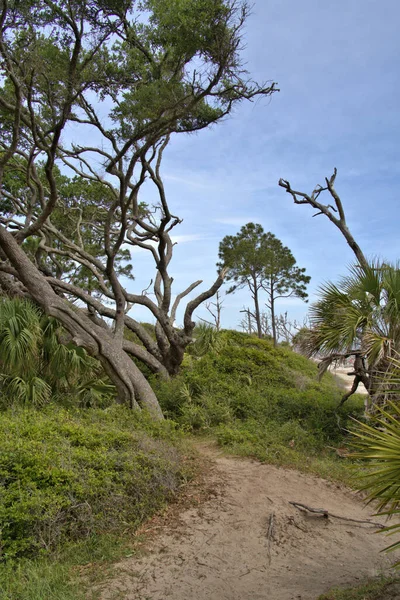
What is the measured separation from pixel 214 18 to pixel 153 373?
8.95 metres

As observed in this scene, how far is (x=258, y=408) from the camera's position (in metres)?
10.7

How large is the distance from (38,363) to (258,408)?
16.4 feet

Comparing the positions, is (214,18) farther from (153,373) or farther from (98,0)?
(153,373)

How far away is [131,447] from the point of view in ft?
20.9

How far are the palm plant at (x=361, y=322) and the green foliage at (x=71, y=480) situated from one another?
407 centimetres

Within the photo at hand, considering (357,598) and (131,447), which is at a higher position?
(131,447)

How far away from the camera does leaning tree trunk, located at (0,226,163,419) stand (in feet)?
30.9

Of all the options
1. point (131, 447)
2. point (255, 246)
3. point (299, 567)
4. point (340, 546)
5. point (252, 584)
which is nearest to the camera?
point (252, 584)

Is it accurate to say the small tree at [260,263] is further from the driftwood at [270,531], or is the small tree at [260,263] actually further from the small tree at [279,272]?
the driftwood at [270,531]

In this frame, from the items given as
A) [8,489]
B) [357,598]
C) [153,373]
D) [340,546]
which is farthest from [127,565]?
[153,373]

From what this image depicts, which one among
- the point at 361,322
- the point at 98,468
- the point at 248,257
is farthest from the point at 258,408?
the point at 248,257

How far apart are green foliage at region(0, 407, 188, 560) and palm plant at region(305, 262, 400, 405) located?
13.4ft

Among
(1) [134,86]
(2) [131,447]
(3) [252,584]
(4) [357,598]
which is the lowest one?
(3) [252,584]

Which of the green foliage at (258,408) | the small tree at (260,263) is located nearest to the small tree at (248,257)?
the small tree at (260,263)
